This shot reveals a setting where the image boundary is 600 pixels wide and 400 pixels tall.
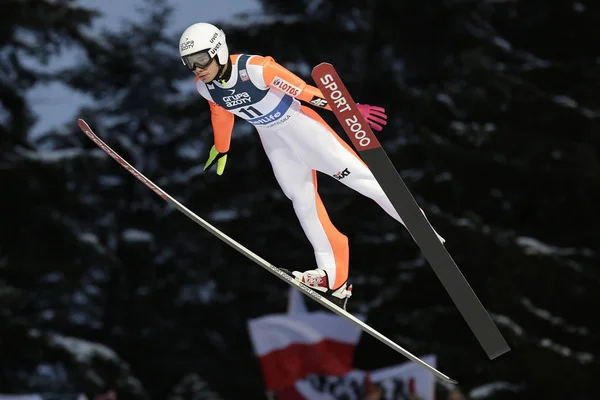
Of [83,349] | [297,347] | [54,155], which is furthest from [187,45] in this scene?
[83,349]

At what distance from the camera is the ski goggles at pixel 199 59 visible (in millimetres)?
5148

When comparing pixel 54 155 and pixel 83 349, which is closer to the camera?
pixel 54 155

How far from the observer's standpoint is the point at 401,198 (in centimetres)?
536

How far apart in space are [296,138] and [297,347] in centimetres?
744

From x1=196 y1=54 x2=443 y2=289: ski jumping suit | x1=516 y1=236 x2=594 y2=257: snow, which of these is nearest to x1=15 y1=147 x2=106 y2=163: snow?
x1=516 y1=236 x2=594 y2=257: snow

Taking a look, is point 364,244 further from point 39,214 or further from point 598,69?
point 39,214

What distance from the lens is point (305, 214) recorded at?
18.7 feet

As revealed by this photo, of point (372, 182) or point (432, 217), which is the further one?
point (432, 217)

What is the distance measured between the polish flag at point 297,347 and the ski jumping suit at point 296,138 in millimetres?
6746

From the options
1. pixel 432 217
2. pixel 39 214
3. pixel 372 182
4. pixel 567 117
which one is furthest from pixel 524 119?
pixel 372 182

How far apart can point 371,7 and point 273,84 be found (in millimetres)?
12777

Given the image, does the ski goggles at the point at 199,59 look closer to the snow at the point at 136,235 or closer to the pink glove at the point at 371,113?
the pink glove at the point at 371,113

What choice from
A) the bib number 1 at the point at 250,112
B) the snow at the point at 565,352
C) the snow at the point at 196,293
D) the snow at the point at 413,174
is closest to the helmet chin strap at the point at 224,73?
the bib number 1 at the point at 250,112

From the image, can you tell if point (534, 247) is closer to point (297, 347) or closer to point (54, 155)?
point (297, 347)
